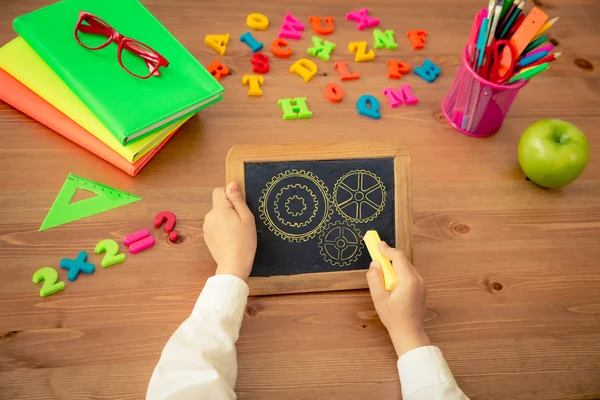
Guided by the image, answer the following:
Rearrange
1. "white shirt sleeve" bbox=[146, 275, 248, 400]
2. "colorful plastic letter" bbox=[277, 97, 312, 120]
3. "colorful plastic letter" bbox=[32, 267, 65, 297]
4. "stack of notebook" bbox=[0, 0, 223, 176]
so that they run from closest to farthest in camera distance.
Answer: "white shirt sleeve" bbox=[146, 275, 248, 400]
"colorful plastic letter" bbox=[32, 267, 65, 297]
"stack of notebook" bbox=[0, 0, 223, 176]
"colorful plastic letter" bbox=[277, 97, 312, 120]

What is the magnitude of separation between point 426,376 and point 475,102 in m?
0.52

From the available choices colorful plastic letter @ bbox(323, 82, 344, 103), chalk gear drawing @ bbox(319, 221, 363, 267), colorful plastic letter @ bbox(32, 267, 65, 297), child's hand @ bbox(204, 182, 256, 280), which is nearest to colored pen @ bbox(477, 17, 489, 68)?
colorful plastic letter @ bbox(323, 82, 344, 103)

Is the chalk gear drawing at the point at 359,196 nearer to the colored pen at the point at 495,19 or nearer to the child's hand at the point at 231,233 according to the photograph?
the child's hand at the point at 231,233

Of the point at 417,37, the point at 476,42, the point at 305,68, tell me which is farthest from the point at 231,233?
the point at 417,37

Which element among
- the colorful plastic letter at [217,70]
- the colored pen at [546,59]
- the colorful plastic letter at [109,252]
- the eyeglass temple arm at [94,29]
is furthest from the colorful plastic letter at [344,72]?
the colorful plastic letter at [109,252]

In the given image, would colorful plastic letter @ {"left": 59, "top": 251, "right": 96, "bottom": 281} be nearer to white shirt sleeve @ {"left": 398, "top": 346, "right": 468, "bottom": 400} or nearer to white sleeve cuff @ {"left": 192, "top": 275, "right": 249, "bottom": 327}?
white sleeve cuff @ {"left": 192, "top": 275, "right": 249, "bottom": 327}

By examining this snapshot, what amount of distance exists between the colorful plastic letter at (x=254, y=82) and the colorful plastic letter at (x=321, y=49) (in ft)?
0.43

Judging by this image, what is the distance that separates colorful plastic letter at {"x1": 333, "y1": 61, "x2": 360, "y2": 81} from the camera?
1.06 meters

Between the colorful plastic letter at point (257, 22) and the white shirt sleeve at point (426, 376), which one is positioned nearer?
the white shirt sleeve at point (426, 376)

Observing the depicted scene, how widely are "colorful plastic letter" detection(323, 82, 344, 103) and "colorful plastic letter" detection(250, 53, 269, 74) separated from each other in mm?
131

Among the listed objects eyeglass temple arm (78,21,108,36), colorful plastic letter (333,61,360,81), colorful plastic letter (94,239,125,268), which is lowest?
colorful plastic letter (94,239,125,268)

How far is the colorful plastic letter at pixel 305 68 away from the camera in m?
1.05

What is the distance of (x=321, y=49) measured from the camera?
109cm

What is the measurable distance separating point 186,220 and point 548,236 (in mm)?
647
